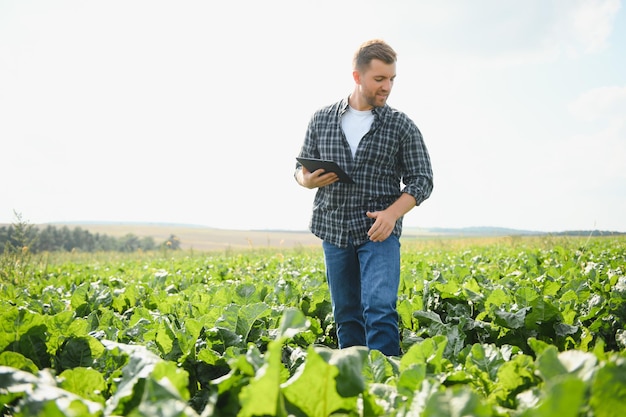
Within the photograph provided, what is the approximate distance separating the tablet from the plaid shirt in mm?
140

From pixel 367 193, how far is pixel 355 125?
527 mm

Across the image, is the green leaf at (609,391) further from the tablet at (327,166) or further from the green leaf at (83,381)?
the tablet at (327,166)

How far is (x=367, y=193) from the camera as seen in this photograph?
326 cm

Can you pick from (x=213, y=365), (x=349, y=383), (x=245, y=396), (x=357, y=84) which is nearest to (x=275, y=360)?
(x=245, y=396)

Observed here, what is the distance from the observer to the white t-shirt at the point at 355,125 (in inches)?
132

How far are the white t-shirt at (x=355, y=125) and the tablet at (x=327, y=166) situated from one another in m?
0.25

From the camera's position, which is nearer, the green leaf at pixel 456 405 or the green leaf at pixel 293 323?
the green leaf at pixel 456 405

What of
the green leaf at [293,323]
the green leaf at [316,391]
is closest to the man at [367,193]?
the green leaf at [293,323]

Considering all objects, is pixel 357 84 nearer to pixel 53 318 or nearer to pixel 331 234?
pixel 331 234

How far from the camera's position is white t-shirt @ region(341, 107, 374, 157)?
3361 mm

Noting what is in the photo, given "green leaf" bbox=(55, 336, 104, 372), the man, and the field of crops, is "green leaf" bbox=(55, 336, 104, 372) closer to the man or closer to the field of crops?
the field of crops

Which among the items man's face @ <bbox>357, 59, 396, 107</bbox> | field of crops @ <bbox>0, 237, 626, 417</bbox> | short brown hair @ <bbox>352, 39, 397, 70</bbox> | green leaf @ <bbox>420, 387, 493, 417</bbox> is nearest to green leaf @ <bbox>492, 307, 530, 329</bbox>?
field of crops @ <bbox>0, 237, 626, 417</bbox>

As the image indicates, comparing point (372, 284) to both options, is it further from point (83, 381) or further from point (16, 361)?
point (16, 361)

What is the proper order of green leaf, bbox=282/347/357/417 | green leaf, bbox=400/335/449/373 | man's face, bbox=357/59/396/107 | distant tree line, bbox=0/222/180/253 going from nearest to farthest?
green leaf, bbox=282/347/357/417
green leaf, bbox=400/335/449/373
man's face, bbox=357/59/396/107
distant tree line, bbox=0/222/180/253
